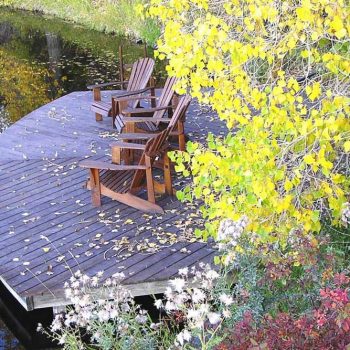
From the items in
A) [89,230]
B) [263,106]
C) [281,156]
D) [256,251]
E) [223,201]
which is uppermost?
[263,106]

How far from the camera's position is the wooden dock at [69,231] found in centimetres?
400

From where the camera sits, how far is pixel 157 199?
16.8ft

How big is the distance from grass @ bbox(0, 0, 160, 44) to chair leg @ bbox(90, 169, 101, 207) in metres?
9.28

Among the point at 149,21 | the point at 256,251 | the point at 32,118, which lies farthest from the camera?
the point at 149,21

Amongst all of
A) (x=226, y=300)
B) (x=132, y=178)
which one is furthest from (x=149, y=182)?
(x=226, y=300)

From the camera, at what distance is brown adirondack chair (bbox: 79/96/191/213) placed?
15.6ft

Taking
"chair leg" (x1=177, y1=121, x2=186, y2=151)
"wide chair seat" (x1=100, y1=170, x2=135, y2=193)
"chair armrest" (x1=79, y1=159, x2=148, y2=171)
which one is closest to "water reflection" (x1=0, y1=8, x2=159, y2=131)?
"chair leg" (x1=177, y1=121, x2=186, y2=151)

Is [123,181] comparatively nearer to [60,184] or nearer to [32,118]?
[60,184]

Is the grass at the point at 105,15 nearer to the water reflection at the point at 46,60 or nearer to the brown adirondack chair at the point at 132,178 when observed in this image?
the water reflection at the point at 46,60

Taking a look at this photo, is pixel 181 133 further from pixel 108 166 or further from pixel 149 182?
pixel 108 166

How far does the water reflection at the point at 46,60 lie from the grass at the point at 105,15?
0.31m

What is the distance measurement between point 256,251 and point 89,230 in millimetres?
1731

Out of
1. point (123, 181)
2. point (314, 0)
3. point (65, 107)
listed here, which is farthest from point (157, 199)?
point (65, 107)

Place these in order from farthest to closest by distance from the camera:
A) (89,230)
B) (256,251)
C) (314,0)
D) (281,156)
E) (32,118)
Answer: (32,118)
(89,230)
(256,251)
(281,156)
(314,0)
